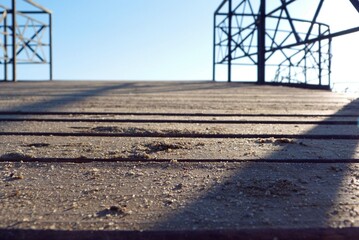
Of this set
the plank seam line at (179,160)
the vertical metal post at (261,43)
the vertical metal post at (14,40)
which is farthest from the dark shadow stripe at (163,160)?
the vertical metal post at (14,40)

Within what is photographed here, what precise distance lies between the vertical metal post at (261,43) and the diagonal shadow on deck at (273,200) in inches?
298

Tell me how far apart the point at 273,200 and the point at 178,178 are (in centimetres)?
41

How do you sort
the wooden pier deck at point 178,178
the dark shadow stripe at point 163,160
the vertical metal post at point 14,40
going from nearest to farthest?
the wooden pier deck at point 178,178 < the dark shadow stripe at point 163,160 < the vertical metal post at point 14,40

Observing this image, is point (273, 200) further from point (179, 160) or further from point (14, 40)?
point (14, 40)

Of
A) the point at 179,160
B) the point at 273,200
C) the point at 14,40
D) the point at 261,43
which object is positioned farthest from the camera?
the point at 14,40

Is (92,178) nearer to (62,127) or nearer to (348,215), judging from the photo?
(348,215)

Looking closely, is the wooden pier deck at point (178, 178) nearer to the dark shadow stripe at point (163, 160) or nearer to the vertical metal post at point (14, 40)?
the dark shadow stripe at point (163, 160)

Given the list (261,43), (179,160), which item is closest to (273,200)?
(179,160)

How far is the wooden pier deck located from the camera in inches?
49.2

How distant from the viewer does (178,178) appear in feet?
5.63

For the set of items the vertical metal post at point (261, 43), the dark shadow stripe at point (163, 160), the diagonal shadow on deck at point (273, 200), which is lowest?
the diagonal shadow on deck at point (273, 200)

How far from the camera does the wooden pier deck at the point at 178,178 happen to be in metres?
1.25

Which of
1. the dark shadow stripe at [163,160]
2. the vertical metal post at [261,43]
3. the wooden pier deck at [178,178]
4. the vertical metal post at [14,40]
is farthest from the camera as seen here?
the vertical metal post at [14,40]

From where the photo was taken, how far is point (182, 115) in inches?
141
